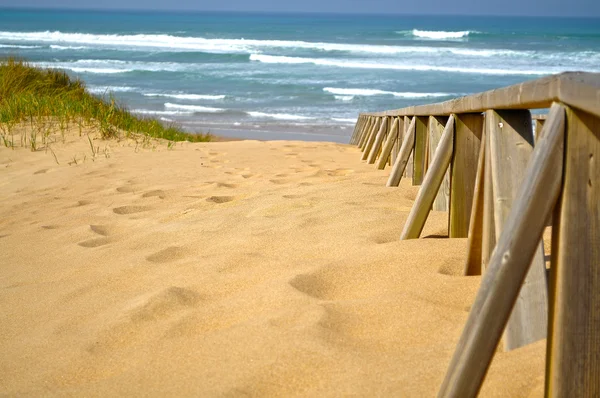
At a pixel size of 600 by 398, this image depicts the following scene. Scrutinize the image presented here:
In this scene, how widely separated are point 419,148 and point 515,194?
311 centimetres

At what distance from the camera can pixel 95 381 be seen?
2.21 metres

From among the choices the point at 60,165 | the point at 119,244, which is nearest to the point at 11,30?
the point at 60,165

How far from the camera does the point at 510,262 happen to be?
1560mm

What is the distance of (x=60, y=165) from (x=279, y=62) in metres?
29.7

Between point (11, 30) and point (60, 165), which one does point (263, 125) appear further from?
point (11, 30)

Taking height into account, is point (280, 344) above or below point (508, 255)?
below

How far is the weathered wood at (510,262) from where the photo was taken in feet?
4.88

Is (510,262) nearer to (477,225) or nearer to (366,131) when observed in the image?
(477,225)

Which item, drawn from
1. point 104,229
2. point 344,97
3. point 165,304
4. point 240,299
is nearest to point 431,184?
point 240,299

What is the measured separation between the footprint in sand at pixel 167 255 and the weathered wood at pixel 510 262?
2180 mm

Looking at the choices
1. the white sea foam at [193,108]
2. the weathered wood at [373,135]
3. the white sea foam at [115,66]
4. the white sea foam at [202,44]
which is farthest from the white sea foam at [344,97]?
the white sea foam at [202,44]

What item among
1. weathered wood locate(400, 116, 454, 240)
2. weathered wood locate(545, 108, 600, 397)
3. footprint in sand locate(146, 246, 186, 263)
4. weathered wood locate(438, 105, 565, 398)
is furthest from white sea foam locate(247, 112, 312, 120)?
weathered wood locate(545, 108, 600, 397)

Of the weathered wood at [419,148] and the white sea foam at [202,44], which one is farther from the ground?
the white sea foam at [202,44]

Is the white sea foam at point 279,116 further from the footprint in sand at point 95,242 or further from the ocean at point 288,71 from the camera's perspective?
the footprint in sand at point 95,242
